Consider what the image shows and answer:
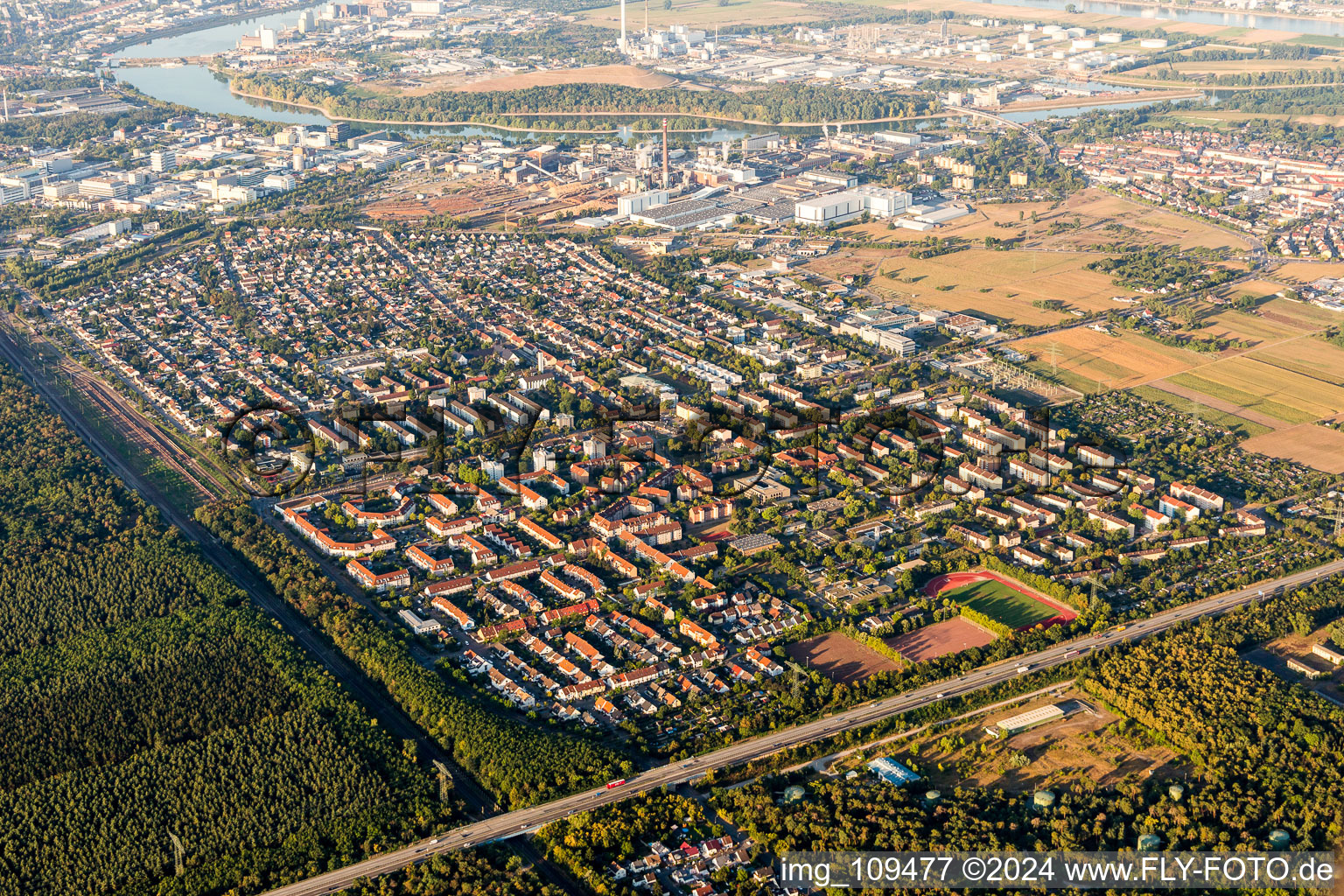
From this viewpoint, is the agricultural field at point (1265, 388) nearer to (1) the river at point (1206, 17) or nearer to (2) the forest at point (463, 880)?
(2) the forest at point (463, 880)

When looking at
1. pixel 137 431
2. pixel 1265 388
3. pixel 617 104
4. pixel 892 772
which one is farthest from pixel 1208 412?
pixel 617 104

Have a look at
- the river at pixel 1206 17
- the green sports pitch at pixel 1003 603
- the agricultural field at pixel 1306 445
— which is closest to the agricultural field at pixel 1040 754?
the green sports pitch at pixel 1003 603

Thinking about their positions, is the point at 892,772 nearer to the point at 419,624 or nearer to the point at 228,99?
the point at 419,624

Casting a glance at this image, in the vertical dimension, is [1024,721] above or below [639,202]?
below

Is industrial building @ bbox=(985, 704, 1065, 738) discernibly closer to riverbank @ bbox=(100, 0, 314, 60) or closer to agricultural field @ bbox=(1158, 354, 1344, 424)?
agricultural field @ bbox=(1158, 354, 1344, 424)

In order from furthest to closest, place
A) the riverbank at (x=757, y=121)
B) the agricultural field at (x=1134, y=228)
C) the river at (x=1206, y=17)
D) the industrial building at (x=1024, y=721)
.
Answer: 1. the river at (x=1206, y=17)
2. the riverbank at (x=757, y=121)
3. the agricultural field at (x=1134, y=228)
4. the industrial building at (x=1024, y=721)

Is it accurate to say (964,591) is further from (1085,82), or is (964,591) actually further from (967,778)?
(1085,82)
